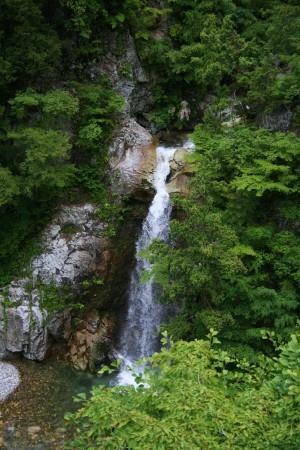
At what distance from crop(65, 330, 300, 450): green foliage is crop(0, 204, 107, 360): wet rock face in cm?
837

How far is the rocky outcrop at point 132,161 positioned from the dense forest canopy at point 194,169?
453 millimetres

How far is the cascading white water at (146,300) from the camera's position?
40.0ft

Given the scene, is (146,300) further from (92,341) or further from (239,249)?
(239,249)

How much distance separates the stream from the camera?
9.16m

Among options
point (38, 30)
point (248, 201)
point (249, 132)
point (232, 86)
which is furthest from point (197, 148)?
point (38, 30)

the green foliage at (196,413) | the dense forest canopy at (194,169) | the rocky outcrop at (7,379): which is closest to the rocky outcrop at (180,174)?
the dense forest canopy at (194,169)

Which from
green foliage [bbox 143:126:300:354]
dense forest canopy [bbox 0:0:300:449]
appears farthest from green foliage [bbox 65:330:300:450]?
green foliage [bbox 143:126:300:354]

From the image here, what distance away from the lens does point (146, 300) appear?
12656mm

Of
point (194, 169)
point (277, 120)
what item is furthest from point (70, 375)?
point (277, 120)

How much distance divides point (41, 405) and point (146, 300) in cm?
412

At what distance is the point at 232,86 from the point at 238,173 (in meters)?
5.61

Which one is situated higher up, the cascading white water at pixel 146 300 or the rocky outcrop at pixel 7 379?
the cascading white water at pixel 146 300

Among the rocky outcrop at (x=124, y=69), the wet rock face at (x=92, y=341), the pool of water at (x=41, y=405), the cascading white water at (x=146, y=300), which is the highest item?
the rocky outcrop at (x=124, y=69)

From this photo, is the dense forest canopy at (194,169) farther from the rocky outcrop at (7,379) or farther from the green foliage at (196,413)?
the rocky outcrop at (7,379)
